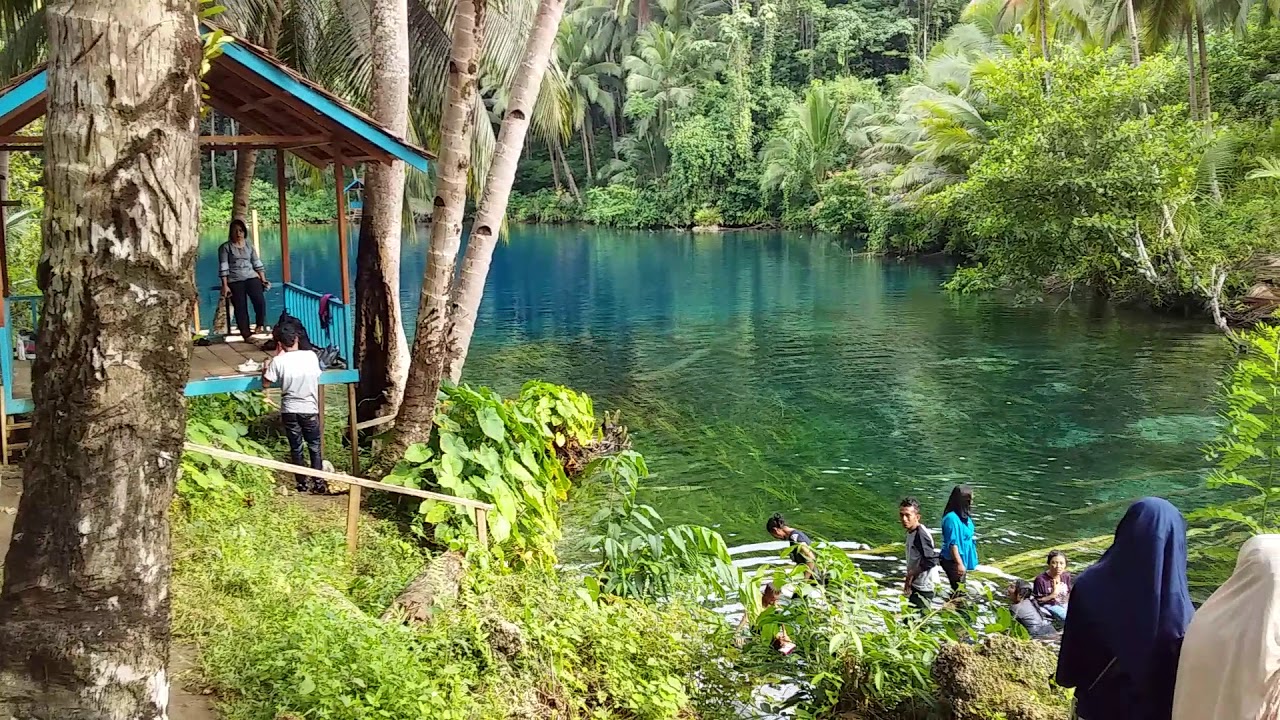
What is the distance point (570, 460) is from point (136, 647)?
31.2 ft

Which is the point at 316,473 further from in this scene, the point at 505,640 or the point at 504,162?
the point at 504,162

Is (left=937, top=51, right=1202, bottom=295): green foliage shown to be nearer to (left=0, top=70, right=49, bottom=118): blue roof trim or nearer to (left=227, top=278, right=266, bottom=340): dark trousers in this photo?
(left=227, top=278, right=266, bottom=340): dark trousers

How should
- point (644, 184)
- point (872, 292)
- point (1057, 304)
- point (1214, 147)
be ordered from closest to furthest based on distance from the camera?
1. point (1214, 147)
2. point (1057, 304)
3. point (872, 292)
4. point (644, 184)

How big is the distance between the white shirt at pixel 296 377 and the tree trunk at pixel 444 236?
2.42ft

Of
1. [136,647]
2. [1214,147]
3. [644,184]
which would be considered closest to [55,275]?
[136,647]

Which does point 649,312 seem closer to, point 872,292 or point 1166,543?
point 872,292

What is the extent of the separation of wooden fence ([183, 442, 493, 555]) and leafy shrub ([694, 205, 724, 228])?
154 ft

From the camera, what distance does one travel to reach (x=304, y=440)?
8.92 metres

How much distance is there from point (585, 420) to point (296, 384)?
4.63 meters

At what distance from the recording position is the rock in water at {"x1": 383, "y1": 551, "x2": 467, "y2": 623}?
5.58m

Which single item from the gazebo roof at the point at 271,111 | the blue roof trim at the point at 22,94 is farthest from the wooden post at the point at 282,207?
the blue roof trim at the point at 22,94

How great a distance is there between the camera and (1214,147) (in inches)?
883

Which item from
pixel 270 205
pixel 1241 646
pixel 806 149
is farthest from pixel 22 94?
pixel 270 205

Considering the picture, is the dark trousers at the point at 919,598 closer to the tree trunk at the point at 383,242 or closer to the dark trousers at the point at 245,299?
the tree trunk at the point at 383,242
